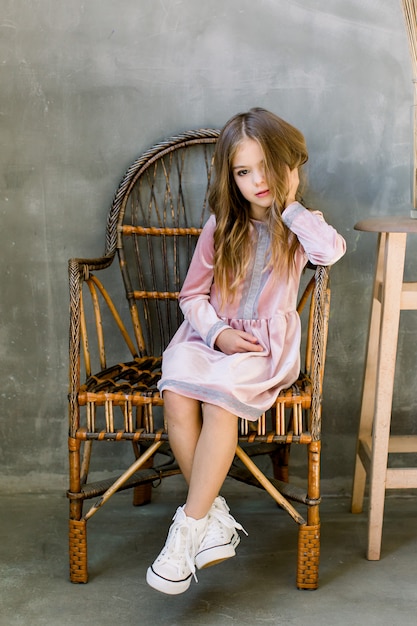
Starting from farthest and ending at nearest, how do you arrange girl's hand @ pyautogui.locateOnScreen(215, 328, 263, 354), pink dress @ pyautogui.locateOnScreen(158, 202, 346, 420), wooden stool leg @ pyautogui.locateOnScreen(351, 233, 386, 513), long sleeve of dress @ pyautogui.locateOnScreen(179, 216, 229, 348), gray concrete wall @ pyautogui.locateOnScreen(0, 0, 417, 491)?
gray concrete wall @ pyautogui.locateOnScreen(0, 0, 417, 491) → wooden stool leg @ pyautogui.locateOnScreen(351, 233, 386, 513) → long sleeve of dress @ pyautogui.locateOnScreen(179, 216, 229, 348) → girl's hand @ pyautogui.locateOnScreen(215, 328, 263, 354) → pink dress @ pyautogui.locateOnScreen(158, 202, 346, 420)

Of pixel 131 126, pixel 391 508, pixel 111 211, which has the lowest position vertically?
pixel 391 508

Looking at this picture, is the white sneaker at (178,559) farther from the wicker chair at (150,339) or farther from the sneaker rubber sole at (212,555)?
the wicker chair at (150,339)

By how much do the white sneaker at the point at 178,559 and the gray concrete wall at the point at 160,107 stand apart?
901 mm

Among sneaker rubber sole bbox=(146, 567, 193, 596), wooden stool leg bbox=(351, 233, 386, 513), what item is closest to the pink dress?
wooden stool leg bbox=(351, 233, 386, 513)

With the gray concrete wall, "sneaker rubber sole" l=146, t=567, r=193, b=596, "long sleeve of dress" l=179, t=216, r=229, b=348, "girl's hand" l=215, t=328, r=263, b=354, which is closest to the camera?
"sneaker rubber sole" l=146, t=567, r=193, b=596

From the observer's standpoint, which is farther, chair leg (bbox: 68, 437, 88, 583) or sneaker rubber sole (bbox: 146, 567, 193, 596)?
chair leg (bbox: 68, 437, 88, 583)

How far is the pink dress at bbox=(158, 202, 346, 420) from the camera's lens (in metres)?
1.76

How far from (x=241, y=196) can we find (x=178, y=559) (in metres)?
0.95

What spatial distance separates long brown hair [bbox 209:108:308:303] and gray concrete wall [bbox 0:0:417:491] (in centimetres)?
35

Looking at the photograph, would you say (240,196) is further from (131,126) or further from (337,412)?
(337,412)

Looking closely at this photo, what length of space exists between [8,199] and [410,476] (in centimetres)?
143

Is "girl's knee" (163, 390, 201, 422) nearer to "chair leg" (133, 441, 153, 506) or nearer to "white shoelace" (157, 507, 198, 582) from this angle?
"white shoelace" (157, 507, 198, 582)

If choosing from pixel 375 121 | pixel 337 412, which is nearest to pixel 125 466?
pixel 337 412

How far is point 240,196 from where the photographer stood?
2031 mm
